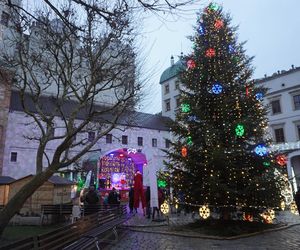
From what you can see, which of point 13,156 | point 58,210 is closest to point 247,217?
point 58,210

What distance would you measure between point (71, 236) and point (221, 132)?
7182 millimetres

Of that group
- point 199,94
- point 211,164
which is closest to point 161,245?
point 211,164

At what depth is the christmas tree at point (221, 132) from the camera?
467 inches

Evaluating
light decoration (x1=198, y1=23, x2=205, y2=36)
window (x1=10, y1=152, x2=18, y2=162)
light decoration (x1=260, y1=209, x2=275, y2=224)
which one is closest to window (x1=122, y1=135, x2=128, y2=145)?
window (x1=10, y1=152, x2=18, y2=162)

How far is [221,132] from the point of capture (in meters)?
12.8

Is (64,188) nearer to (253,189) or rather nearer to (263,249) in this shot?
(253,189)

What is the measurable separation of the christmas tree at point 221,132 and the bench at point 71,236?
Result: 3.57 m

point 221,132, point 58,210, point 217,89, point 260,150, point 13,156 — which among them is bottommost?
point 58,210

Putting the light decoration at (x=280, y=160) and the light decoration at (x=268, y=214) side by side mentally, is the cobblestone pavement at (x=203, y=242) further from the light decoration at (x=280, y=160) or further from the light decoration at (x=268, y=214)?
the light decoration at (x=280, y=160)

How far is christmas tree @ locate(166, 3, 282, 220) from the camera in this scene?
1185cm

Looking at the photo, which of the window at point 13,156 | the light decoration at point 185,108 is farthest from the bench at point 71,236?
the window at point 13,156

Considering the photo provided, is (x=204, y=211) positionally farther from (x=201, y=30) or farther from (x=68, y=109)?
(x=68, y=109)

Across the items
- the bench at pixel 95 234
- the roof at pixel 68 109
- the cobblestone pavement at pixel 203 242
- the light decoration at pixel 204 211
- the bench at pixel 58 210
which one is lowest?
the cobblestone pavement at pixel 203 242

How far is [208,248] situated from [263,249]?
4.54 feet
